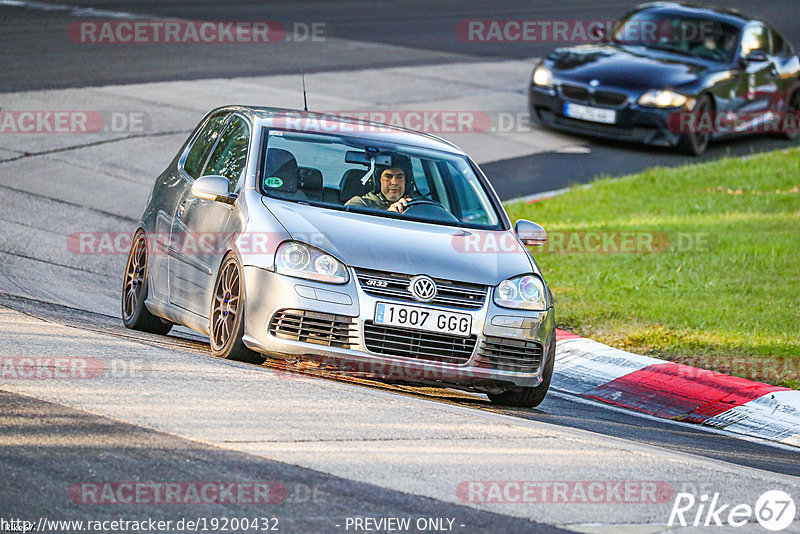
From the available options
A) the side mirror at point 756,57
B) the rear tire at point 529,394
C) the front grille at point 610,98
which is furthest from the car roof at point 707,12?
the rear tire at point 529,394

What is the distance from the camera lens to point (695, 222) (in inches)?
555

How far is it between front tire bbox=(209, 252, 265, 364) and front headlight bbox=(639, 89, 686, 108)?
11.3m

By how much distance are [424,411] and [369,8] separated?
26.2 metres

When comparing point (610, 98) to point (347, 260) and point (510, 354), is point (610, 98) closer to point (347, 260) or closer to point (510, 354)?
point (510, 354)

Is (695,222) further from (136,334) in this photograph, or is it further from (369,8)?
(369,8)

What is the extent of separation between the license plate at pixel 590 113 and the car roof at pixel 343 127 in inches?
363

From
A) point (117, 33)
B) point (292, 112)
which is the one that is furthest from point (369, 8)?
point (292, 112)

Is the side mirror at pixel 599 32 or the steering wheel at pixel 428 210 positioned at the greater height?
the steering wheel at pixel 428 210

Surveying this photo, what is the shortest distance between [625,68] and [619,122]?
2.77ft

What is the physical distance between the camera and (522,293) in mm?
7613

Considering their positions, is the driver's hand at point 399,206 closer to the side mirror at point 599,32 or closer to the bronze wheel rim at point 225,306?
the bronze wheel rim at point 225,306

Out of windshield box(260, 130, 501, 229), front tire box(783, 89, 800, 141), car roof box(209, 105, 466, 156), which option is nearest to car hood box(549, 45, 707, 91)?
front tire box(783, 89, 800, 141)

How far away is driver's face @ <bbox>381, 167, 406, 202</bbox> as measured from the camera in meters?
8.41

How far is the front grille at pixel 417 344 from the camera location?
7.22m
